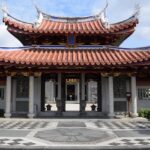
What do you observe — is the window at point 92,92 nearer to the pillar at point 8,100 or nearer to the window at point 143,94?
the window at point 143,94

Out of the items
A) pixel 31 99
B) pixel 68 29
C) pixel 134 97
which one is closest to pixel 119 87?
pixel 134 97

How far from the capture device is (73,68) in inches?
687

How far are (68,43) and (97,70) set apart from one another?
3.03 metres

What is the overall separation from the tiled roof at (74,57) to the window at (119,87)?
1.58m

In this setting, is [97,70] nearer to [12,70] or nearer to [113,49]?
[113,49]

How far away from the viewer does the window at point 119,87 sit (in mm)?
18656

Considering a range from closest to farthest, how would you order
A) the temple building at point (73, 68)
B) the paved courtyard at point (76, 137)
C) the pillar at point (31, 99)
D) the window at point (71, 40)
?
the paved courtyard at point (76, 137)
the temple building at point (73, 68)
the pillar at point (31, 99)
the window at point (71, 40)

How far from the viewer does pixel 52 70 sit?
17688 millimetres

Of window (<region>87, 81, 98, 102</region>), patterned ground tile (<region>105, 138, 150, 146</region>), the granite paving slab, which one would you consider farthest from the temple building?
window (<region>87, 81, 98, 102</region>)

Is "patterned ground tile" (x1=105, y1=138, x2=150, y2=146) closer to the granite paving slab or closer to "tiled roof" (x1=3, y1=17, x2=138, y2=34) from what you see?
the granite paving slab

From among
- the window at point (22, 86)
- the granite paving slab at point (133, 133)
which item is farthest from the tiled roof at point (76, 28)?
the granite paving slab at point (133, 133)

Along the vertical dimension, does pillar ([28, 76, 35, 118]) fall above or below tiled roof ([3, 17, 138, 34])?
below


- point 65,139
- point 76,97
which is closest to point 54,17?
point 65,139

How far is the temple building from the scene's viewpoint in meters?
17.2
